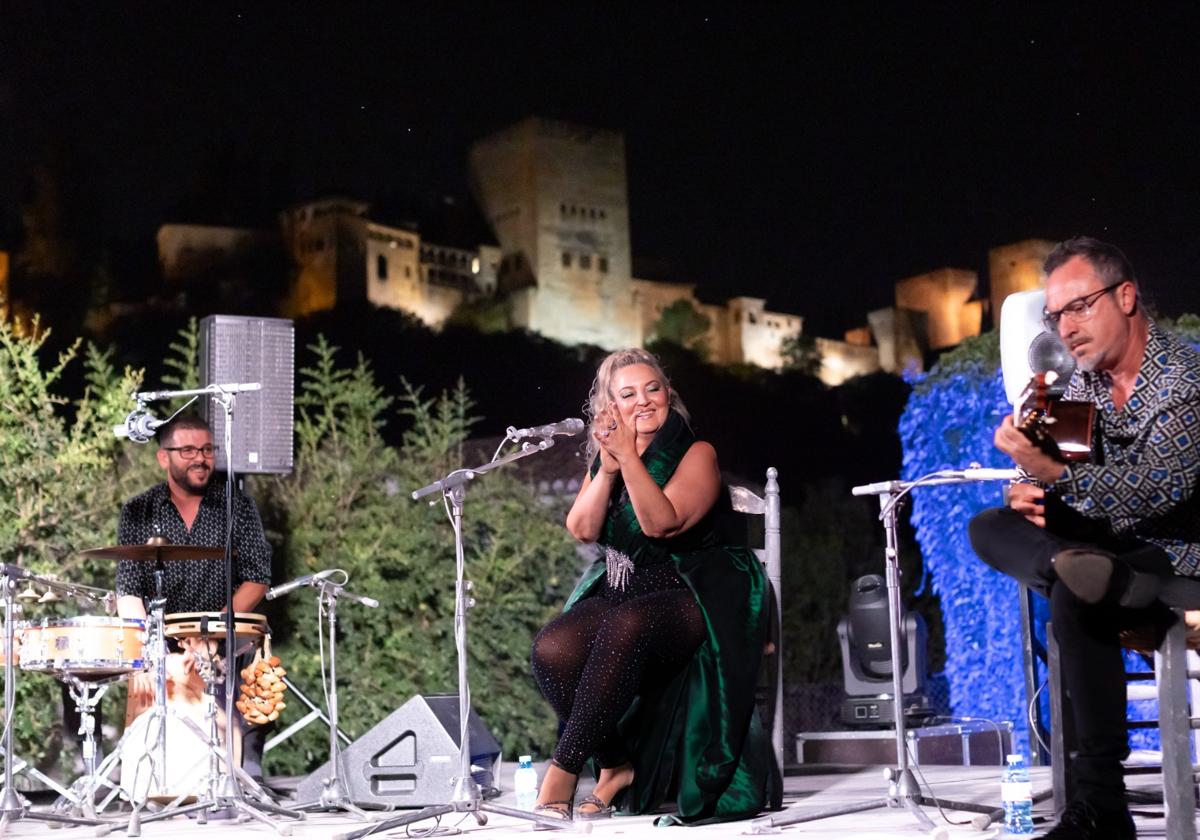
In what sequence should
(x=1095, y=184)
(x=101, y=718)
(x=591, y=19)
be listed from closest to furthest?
(x=101, y=718)
(x=1095, y=184)
(x=591, y=19)

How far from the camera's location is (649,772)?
3.62 meters

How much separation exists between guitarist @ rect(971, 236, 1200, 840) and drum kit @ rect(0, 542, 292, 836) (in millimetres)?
2346

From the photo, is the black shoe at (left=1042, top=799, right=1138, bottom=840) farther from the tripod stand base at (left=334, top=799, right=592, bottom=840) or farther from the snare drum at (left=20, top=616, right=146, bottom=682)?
the snare drum at (left=20, top=616, right=146, bottom=682)

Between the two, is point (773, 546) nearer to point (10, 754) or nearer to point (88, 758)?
point (88, 758)

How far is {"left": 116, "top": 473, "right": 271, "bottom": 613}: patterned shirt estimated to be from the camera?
15.6ft

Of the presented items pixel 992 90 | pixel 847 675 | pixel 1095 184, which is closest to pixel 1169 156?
pixel 1095 184

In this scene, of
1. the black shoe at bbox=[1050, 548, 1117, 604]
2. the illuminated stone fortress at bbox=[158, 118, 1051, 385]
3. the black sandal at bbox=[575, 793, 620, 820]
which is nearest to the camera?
the black shoe at bbox=[1050, 548, 1117, 604]

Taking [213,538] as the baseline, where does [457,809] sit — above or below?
below

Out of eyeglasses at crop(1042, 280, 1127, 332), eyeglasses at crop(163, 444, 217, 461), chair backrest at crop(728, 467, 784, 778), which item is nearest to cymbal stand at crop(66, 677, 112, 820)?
eyeglasses at crop(163, 444, 217, 461)

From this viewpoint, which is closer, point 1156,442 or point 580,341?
point 1156,442

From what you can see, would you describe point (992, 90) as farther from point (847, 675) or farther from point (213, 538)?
point (213, 538)

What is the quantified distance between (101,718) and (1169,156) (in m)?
8.06

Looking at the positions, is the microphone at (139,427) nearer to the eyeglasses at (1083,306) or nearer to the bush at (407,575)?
the bush at (407,575)

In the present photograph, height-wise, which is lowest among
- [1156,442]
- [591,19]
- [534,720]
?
[534,720]
